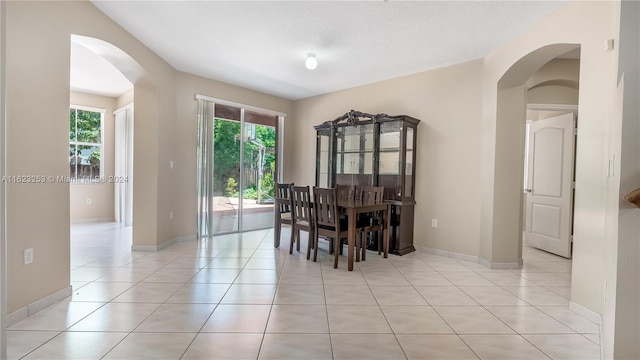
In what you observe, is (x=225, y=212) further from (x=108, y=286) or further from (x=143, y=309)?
(x=143, y=309)

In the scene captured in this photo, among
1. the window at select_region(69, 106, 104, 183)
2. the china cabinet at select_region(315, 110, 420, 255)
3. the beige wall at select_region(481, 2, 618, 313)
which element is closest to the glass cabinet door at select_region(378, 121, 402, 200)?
the china cabinet at select_region(315, 110, 420, 255)

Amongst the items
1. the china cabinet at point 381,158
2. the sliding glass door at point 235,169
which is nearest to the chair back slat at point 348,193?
the china cabinet at point 381,158

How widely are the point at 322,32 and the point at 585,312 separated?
340 centimetres

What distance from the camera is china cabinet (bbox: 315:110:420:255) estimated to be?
4.22 metres

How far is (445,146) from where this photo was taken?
4137 mm

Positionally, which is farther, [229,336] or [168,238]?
[168,238]

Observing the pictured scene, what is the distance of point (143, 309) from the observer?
234 cm

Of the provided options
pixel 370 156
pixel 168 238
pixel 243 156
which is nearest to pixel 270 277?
pixel 168 238

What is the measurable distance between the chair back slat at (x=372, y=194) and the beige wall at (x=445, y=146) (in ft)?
2.33

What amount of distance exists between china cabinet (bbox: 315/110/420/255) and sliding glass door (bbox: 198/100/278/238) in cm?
132

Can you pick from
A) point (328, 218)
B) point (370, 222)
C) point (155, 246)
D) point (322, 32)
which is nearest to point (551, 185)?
point (370, 222)

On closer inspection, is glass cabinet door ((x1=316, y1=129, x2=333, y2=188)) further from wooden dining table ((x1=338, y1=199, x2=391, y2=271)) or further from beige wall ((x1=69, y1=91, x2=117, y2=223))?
beige wall ((x1=69, y1=91, x2=117, y2=223))

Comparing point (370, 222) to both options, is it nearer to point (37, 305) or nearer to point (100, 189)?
point (37, 305)

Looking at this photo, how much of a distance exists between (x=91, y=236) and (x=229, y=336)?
4.38 metres
